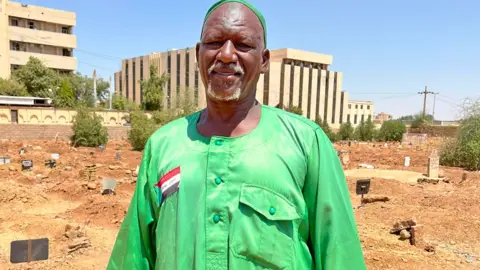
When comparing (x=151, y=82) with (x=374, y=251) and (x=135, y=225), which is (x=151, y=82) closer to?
(x=374, y=251)

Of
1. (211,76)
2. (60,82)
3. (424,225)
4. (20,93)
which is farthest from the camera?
(60,82)

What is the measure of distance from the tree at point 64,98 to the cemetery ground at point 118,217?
785 inches

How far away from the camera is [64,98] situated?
1359 inches

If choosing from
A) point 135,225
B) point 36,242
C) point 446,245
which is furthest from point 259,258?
point 446,245

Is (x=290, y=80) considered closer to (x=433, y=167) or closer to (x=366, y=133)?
(x=366, y=133)

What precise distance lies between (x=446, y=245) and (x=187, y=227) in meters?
7.76

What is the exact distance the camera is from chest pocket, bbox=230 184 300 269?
1197 millimetres

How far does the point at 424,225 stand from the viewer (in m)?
8.28

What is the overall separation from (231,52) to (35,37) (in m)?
45.9

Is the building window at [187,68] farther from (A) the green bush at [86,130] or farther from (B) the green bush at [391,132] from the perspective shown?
(B) the green bush at [391,132]

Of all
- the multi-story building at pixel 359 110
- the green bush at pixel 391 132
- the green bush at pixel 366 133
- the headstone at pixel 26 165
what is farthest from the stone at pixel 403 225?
the multi-story building at pixel 359 110

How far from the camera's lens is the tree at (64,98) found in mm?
34125

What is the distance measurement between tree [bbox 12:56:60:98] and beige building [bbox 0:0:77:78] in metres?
2.98

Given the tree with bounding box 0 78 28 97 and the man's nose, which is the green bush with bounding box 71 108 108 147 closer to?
the tree with bounding box 0 78 28 97
